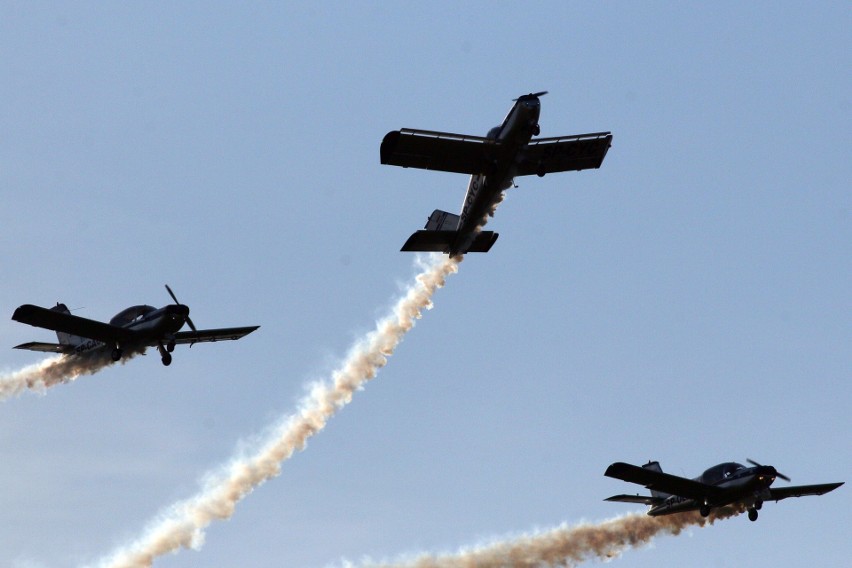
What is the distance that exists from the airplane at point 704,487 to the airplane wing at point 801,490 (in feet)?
8.58

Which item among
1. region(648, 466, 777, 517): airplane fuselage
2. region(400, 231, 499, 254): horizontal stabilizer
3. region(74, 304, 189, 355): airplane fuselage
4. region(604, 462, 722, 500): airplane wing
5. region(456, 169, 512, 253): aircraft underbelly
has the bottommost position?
region(648, 466, 777, 517): airplane fuselage

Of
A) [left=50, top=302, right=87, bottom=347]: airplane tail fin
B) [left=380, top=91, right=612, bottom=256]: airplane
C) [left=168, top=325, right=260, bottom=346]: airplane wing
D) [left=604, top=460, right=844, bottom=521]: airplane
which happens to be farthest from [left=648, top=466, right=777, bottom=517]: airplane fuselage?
[left=50, top=302, right=87, bottom=347]: airplane tail fin

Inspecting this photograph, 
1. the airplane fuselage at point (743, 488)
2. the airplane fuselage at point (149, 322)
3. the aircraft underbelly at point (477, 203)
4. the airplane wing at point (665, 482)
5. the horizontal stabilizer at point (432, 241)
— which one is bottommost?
the airplane fuselage at point (743, 488)

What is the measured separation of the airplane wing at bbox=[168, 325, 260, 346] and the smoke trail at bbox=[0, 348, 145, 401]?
3.46 m

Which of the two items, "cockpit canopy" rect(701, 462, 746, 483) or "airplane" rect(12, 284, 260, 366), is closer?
"airplane" rect(12, 284, 260, 366)

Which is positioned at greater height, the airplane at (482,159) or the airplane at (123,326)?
the airplane at (482,159)

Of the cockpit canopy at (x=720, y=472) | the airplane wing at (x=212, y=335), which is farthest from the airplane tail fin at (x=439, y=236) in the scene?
the cockpit canopy at (x=720, y=472)

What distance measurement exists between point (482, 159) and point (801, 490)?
21880 mm

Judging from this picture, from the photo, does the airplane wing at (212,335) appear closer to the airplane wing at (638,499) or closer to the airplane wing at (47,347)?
the airplane wing at (47,347)

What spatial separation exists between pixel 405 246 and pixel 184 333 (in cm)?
1038

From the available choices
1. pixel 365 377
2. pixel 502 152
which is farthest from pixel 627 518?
pixel 502 152

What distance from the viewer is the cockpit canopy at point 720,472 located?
75312 mm

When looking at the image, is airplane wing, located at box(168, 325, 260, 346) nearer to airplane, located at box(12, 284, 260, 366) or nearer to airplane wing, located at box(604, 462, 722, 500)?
airplane, located at box(12, 284, 260, 366)

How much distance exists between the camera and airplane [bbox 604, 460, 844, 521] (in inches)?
2923
